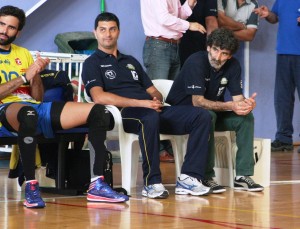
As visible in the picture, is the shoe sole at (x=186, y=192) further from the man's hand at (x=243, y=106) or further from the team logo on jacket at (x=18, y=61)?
the team logo on jacket at (x=18, y=61)

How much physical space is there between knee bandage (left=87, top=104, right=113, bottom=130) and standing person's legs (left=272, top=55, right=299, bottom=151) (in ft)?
12.6

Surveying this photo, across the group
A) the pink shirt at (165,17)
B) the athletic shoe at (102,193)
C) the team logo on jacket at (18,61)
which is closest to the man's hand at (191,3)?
the pink shirt at (165,17)

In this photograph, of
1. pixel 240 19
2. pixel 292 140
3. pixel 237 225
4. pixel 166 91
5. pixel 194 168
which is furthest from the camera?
pixel 292 140

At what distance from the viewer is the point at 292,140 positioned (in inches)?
333

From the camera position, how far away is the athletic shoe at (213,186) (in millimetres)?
5027

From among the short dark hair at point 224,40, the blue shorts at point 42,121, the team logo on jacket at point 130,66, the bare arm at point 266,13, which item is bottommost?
the blue shorts at point 42,121

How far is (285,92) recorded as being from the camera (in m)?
8.09

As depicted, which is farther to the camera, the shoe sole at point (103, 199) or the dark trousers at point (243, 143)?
the dark trousers at point (243, 143)

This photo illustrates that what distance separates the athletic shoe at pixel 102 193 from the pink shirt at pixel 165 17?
2280mm

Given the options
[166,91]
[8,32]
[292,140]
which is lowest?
[292,140]

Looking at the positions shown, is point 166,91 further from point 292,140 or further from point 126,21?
point 292,140

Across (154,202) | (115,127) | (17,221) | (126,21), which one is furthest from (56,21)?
(17,221)

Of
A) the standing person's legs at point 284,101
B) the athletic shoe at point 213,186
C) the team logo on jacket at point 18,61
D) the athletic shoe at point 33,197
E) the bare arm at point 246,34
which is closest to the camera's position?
the athletic shoe at point 33,197

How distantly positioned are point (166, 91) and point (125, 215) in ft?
5.86
